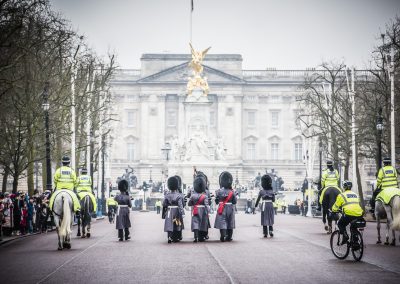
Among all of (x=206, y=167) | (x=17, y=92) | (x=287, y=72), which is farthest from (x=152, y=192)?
(x=287, y=72)

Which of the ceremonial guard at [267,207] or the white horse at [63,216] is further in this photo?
the ceremonial guard at [267,207]

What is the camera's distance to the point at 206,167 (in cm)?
8181

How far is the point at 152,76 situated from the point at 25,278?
11867 cm

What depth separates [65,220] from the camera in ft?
81.1

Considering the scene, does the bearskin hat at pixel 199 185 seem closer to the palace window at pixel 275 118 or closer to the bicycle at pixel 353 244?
the bicycle at pixel 353 244

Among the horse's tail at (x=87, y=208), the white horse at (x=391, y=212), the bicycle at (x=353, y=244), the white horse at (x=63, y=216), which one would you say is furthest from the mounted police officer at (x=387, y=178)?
the horse's tail at (x=87, y=208)

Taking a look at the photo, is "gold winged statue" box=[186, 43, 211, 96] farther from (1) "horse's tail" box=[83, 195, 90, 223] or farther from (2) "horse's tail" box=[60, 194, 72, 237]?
(2) "horse's tail" box=[60, 194, 72, 237]

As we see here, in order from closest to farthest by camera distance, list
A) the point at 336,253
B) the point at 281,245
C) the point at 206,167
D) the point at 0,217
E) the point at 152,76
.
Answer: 1. the point at 336,253
2. the point at 281,245
3. the point at 0,217
4. the point at 206,167
5. the point at 152,76

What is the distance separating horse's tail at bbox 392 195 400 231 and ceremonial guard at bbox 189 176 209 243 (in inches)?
224

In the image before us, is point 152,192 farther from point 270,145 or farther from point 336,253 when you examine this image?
point 336,253

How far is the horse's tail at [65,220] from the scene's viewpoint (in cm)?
2473

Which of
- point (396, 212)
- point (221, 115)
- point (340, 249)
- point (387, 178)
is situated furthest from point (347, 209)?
point (221, 115)

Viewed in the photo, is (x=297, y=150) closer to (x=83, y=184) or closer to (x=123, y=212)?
(x=83, y=184)

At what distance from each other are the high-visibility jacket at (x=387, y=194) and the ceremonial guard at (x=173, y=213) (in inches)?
228
